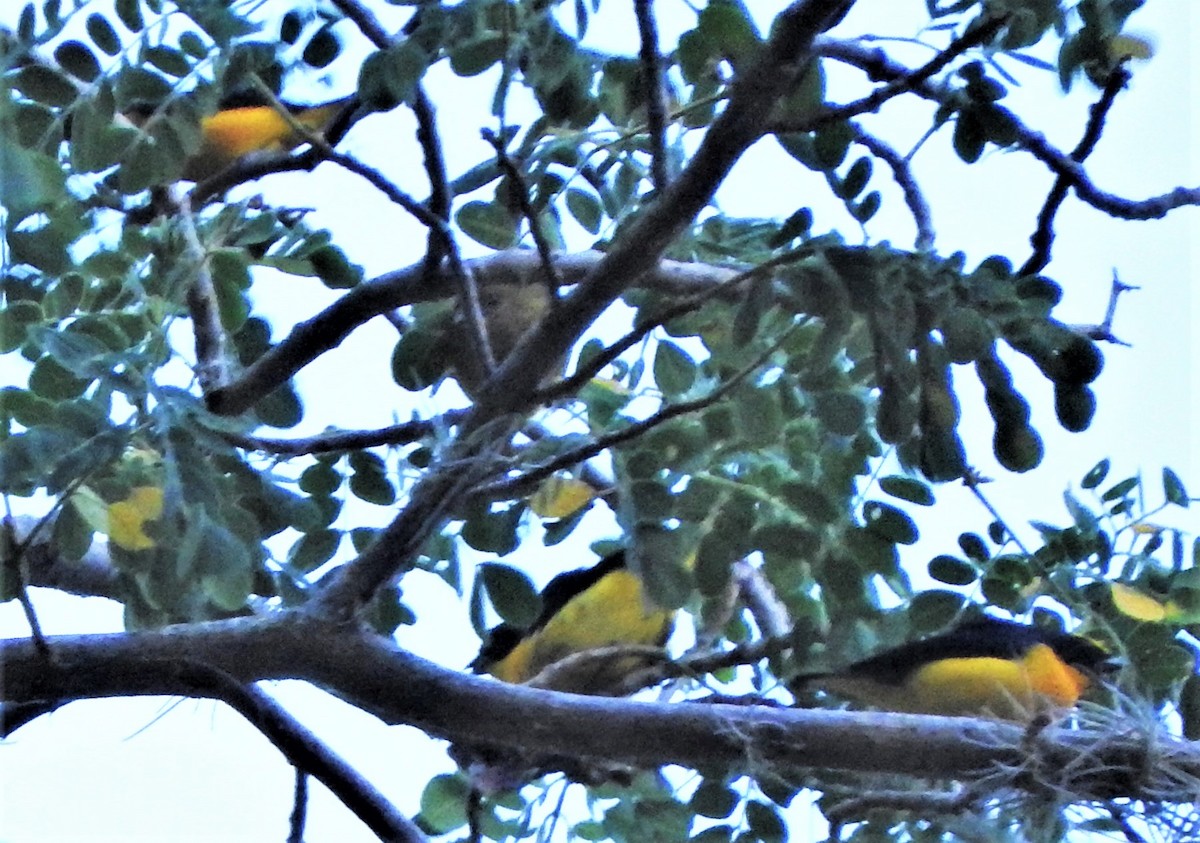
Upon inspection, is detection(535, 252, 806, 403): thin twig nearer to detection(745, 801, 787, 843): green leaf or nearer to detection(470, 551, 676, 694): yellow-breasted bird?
detection(745, 801, 787, 843): green leaf

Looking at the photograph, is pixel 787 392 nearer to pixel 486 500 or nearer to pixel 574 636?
pixel 486 500

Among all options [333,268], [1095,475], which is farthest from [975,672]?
[333,268]

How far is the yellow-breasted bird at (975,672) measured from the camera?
93 cm

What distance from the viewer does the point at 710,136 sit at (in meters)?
0.64

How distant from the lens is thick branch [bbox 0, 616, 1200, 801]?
27.8 inches

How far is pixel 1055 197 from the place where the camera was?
2.49 feet

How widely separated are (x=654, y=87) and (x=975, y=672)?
0.48 meters

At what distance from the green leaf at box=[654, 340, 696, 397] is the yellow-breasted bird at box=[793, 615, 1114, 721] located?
0.70 ft

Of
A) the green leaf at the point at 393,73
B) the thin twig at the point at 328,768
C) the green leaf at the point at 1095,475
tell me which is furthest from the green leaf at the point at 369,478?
the green leaf at the point at 1095,475

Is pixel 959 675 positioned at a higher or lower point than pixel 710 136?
lower

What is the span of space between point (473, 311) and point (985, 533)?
1.19ft

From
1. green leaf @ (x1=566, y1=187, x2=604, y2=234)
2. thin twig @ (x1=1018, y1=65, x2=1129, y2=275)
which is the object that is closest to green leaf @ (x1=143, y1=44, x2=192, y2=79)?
green leaf @ (x1=566, y1=187, x2=604, y2=234)

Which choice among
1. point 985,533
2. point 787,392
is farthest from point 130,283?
point 985,533

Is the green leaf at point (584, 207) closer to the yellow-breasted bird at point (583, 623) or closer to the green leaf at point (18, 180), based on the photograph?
the yellow-breasted bird at point (583, 623)
